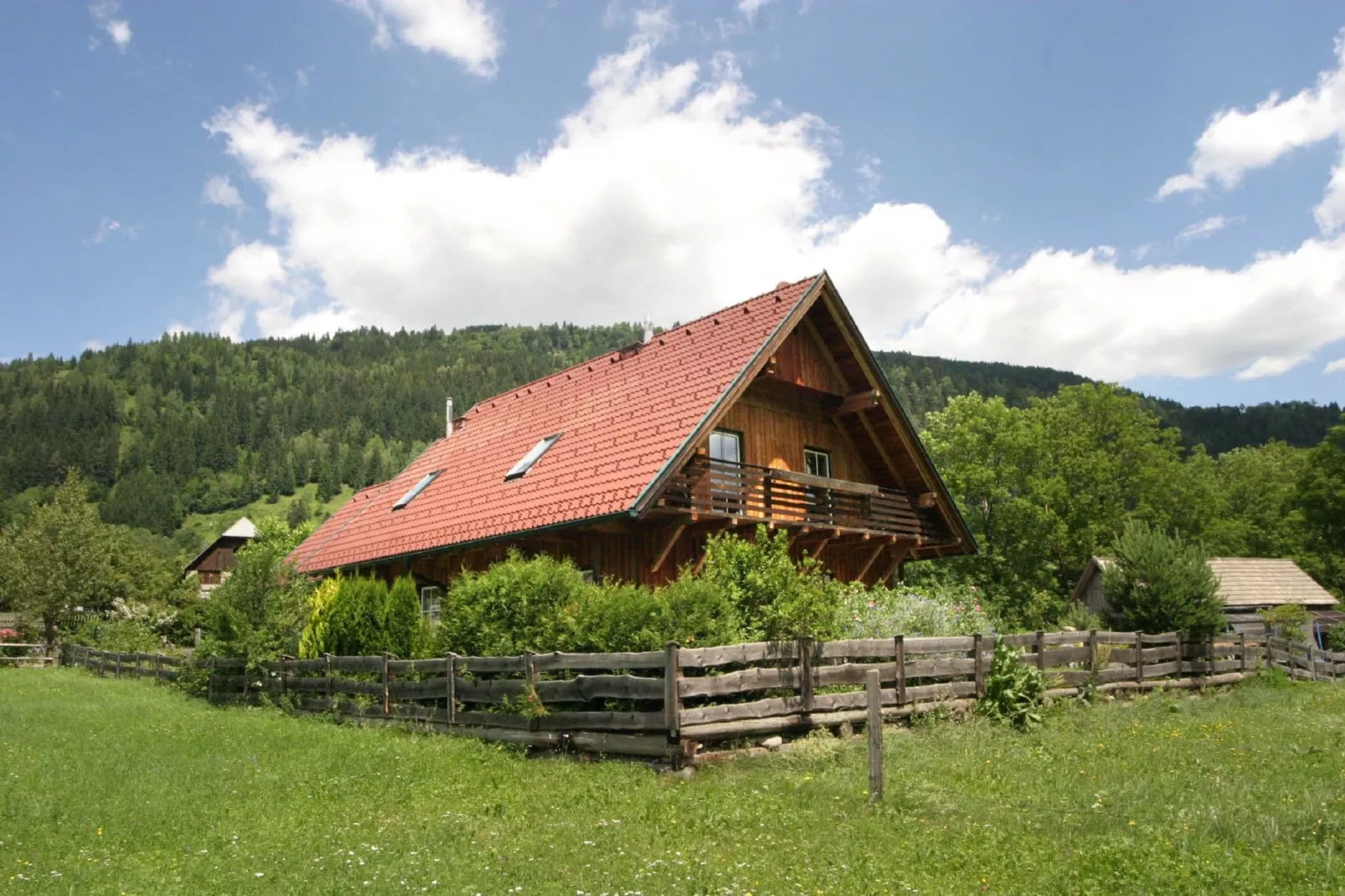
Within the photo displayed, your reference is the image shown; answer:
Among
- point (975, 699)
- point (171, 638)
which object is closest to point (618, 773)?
point (975, 699)

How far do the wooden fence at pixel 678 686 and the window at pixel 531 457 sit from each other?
5457 mm

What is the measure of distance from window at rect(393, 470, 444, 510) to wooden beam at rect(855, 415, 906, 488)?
11.6 meters

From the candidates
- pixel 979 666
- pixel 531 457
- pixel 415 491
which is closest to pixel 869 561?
pixel 979 666

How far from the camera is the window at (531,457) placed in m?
20.9

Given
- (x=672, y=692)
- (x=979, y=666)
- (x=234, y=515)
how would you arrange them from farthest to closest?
(x=234, y=515)
(x=979, y=666)
(x=672, y=692)

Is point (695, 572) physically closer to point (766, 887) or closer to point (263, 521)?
point (766, 887)

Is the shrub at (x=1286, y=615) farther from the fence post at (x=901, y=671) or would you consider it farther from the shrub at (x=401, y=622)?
the shrub at (x=401, y=622)

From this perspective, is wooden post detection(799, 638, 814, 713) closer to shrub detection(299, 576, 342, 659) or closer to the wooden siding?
the wooden siding

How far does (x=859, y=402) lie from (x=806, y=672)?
410 inches

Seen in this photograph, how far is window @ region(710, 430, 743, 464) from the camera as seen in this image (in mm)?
19938

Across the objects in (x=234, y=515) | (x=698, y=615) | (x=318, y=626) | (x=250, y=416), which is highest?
(x=250, y=416)

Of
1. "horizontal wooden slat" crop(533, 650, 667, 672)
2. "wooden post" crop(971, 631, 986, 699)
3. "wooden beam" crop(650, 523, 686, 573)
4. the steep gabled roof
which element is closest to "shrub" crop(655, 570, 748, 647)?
"horizontal wooden slat" crop(533, 650, 667, 672)

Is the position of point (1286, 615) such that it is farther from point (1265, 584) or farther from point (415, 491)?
point (415, 491)

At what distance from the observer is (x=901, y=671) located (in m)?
14.6
